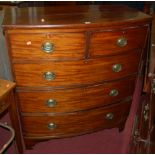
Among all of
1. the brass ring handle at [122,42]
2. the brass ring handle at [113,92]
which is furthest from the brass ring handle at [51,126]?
the brass ring handle at [122,42]

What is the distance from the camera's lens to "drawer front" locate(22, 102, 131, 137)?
1.73 m

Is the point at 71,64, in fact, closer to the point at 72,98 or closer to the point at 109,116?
the point at 72,98

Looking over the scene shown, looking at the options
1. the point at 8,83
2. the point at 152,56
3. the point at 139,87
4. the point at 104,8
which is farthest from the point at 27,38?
the point at 139,87

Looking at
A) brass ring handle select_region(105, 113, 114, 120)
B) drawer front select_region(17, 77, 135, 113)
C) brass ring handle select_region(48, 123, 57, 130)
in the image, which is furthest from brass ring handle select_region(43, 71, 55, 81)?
brass ring handle select_region(105, 113, 114, 120)

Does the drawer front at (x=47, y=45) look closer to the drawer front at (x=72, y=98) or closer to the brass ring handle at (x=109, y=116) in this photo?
the drawer front at (x=72, y=98)

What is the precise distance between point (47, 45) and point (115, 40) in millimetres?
440

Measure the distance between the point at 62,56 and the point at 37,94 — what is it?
34 centimetres

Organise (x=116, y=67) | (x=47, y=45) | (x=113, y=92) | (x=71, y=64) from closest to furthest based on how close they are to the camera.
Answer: (x=47, y=45), (x=71, y=64), (x=116, y=67), (x=113, y=92)

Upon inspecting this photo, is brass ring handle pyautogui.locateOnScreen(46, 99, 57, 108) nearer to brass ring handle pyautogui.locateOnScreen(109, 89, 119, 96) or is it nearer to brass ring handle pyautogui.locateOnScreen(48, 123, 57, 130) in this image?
brass ring handle pyautogui.locateOnScreen(48, 123, 57, 130)

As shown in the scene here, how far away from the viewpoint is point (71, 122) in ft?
5.80

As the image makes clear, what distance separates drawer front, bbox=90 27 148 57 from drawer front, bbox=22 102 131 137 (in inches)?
20.0

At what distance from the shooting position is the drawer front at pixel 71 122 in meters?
1.73

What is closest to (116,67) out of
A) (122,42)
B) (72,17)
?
(122,42)

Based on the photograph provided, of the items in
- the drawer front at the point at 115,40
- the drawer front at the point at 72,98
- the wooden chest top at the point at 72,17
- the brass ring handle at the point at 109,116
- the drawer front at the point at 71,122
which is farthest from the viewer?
the brass ring handle at the point at 109,116
